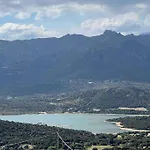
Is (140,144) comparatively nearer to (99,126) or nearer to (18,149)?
(18,149)

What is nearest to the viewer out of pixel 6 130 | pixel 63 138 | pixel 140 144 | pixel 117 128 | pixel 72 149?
pixel 72 149

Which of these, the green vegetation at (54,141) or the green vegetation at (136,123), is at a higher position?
the green vegetation at (136,123)

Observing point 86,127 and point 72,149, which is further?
point 86,127

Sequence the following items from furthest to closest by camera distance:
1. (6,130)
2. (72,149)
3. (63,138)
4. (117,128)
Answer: (117,128), (6,130), (63,138), (72,149)

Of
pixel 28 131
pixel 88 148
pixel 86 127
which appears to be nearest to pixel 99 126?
pixel 86 127

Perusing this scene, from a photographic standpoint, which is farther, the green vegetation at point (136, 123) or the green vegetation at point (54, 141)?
the green vegetation at point (136, 123)

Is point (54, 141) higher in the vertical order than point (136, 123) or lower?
lower

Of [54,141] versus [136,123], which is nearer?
[54,141]

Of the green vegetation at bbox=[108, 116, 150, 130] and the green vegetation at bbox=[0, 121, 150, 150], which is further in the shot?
the green vegetation at bbox=[108, 116, 150, 130]

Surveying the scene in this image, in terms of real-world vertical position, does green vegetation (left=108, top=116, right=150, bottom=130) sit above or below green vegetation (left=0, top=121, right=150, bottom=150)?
above
